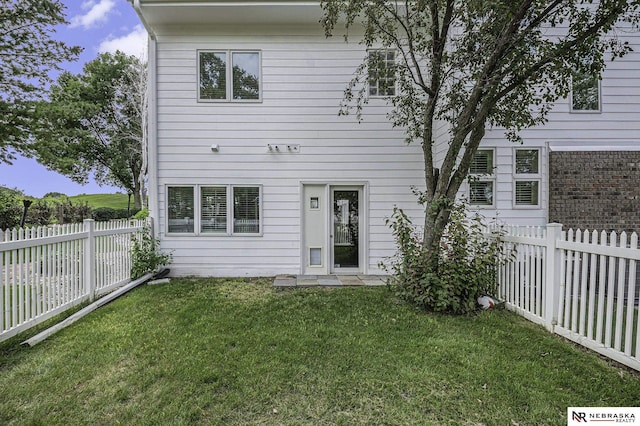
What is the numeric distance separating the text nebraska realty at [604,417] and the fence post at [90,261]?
20.1 feet

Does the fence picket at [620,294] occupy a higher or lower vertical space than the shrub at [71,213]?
lower

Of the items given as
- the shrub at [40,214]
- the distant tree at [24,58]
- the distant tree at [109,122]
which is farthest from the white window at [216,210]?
the distant tree at [109,122]

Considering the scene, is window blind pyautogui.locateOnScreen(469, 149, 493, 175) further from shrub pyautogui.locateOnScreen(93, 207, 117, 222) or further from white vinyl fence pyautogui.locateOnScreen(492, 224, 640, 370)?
shrub pyautogui.locateOnScreen(93, 207, 117, 222)

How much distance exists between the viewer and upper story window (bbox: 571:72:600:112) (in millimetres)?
6414

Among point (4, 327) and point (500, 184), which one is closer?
point (4, 327)

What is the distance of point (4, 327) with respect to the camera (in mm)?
3518

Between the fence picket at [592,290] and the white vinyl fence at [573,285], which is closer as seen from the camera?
the white vinyl fence at [573,285]

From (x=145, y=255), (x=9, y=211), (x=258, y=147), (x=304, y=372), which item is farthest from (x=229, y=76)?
(x=9, y=211)

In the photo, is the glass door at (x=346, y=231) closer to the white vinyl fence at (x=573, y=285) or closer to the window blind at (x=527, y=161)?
the white vinyl fence at (x=573, y=285)

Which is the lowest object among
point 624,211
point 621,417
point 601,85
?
point 621,417

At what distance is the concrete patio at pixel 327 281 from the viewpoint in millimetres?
6266

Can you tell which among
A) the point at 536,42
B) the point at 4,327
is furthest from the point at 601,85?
the point at 4,327

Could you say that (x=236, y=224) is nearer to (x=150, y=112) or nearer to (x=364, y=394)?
(x=150, y=112)

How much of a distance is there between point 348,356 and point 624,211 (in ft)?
21.9
